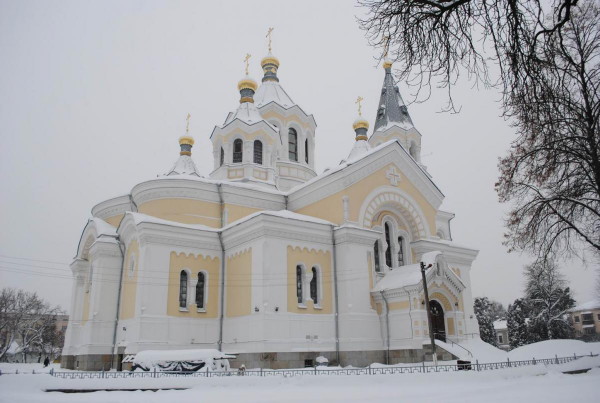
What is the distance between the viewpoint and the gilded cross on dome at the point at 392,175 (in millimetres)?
22844

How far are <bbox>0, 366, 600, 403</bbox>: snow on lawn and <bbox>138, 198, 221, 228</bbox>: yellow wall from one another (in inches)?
421

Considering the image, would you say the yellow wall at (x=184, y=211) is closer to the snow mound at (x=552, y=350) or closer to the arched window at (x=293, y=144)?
the arched window at (x=293, y=144)

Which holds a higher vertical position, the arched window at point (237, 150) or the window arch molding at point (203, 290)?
the arched window at point (237, 150)

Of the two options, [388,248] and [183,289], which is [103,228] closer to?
[183,289]

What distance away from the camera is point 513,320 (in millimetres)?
40281

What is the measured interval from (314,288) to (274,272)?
2.14 metres

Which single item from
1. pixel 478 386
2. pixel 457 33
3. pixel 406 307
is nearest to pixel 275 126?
pixel 406 307

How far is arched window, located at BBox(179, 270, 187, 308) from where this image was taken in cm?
1964

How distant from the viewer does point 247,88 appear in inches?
1146

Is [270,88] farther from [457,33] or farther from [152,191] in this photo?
[457,33]

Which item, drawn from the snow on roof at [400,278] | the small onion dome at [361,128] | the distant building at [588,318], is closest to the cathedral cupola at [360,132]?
the small onion dome at [361,128]

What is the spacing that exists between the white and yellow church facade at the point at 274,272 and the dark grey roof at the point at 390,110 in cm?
969

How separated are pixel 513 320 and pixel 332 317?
89.0ft

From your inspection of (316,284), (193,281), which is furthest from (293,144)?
(193,281)
